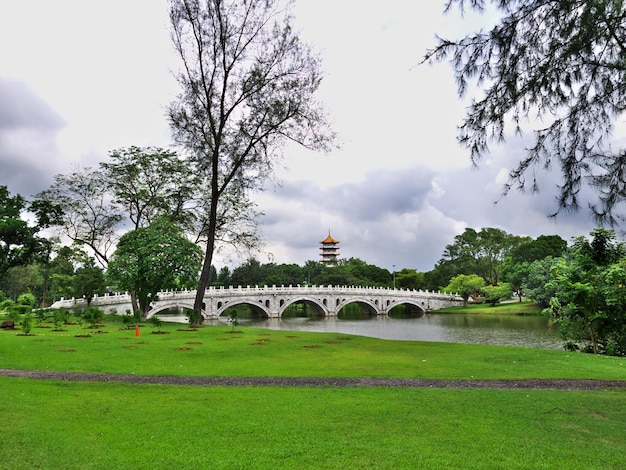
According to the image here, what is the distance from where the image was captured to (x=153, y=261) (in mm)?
25891

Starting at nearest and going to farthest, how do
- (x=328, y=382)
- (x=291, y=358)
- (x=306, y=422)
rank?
(x=306, y=422) < (x=328, y=382) < (x=291, y=358)

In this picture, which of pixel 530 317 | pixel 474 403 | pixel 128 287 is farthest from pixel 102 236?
pixel 530 317

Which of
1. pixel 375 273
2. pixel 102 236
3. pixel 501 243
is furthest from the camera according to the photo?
pixel 375 273

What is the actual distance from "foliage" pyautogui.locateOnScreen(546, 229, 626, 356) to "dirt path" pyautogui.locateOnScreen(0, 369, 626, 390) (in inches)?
286

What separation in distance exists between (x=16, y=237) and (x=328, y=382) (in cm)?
2817

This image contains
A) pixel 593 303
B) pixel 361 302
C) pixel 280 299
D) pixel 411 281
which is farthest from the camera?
pixel 411 281

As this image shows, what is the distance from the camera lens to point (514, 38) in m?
6.69

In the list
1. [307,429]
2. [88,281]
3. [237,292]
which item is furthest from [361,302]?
[307,429]

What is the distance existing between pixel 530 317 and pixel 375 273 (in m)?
41.0

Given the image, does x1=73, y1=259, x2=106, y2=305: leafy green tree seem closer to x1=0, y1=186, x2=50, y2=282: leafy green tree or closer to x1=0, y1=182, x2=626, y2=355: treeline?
x1=0, y1=182, x2=626, y2=355: treeline

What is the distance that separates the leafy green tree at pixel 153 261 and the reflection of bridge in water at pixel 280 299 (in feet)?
42.9

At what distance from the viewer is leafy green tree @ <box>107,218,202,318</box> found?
85.6 feet

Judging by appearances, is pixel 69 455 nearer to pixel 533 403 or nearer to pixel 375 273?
pixel 533 403

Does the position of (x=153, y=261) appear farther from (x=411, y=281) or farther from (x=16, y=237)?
(x=411, y=281)
